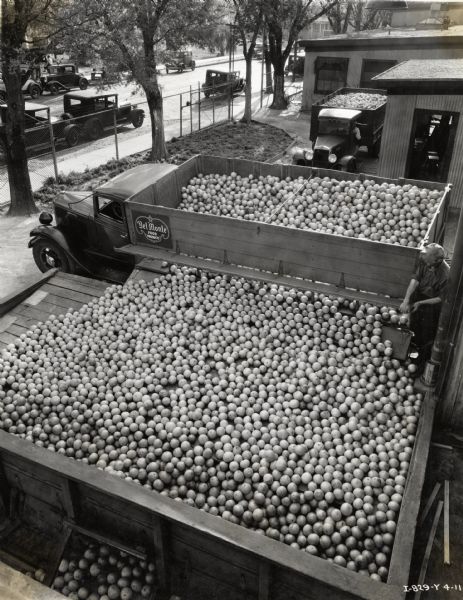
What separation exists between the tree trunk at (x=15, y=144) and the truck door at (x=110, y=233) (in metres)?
5.76

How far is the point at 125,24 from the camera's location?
15539mm

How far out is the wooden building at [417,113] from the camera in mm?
13797

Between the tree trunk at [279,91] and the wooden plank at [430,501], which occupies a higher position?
the tree trunk at [279,91]

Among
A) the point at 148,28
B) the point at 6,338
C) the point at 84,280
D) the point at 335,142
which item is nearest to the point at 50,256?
the point at 84,280

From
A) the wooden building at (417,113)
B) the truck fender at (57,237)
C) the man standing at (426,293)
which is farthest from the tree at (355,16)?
the man standing at (426,293)

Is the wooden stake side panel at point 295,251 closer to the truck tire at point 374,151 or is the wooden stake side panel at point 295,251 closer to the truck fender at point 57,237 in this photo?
the truck fender at point 57,237

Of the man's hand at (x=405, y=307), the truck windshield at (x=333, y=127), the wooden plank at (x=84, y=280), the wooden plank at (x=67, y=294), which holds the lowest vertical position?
the wooden plank at (x=67, y=294)

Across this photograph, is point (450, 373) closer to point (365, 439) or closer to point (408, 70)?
point (365, 439)

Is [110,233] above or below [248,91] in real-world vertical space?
below

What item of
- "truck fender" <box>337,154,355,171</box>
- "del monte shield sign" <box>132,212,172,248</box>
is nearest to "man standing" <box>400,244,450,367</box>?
"del monte shield sign" <box>132,212,172,248</box>

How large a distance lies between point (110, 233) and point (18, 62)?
636cm

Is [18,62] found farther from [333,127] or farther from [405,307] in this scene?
[405,307]

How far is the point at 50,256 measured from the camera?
10516 mm

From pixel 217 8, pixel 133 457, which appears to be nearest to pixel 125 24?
pixel 217 8
